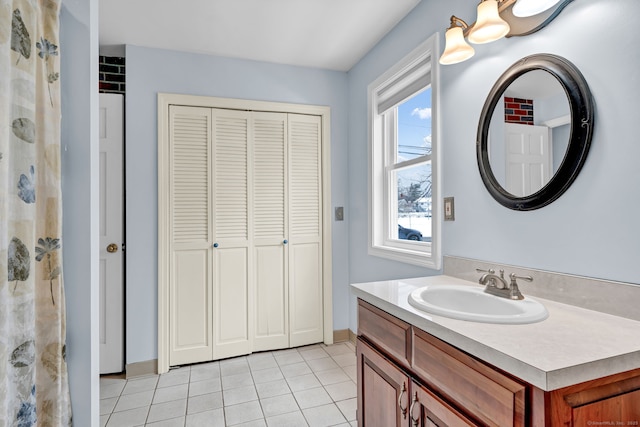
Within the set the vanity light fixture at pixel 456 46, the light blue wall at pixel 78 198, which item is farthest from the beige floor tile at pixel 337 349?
the vanity light fixture at pixel 456 46

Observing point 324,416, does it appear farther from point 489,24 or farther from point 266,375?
point 489,24

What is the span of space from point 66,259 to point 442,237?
5.70 ft

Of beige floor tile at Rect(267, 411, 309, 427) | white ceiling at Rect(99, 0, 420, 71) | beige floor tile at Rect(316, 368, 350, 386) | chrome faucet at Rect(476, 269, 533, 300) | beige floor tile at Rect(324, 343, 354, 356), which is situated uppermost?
white ceiling at Rect(99, 0, 420, 71)

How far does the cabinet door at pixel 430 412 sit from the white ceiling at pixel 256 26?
212 centimetres

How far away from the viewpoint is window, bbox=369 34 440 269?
6.43 ft

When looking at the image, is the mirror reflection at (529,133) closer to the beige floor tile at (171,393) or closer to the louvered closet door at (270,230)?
the louvered closet door at (270,230)

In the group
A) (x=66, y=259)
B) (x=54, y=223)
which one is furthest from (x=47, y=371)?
(x=54, y=223)

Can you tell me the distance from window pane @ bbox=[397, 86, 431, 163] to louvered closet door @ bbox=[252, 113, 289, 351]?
1003mm

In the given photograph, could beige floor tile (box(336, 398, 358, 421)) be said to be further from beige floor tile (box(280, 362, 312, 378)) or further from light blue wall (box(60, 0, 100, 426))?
light blue wall (box(60, 0, 100, 426))

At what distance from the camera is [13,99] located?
94 centimetres

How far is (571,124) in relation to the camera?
4.02 ft

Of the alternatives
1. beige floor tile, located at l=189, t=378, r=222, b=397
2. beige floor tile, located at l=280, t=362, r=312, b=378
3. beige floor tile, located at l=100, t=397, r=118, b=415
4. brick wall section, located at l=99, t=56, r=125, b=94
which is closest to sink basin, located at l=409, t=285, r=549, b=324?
beige floor tile, located at l=280, t=362, r=312, b=378

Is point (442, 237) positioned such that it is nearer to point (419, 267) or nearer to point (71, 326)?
point (419, 267)

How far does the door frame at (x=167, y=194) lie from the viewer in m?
2.57
